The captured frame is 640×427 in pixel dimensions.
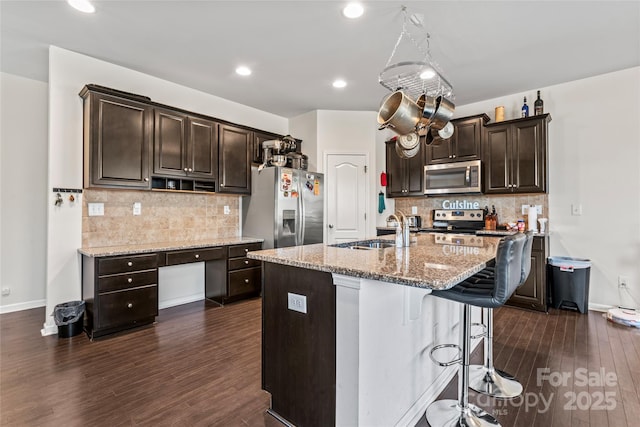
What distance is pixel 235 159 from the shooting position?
13.8ft

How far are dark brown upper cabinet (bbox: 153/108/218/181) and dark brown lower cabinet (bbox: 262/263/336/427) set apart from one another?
2.40 m

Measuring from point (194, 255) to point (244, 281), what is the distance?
0.75 m

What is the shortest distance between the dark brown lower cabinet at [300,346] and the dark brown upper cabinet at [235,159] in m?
2.60

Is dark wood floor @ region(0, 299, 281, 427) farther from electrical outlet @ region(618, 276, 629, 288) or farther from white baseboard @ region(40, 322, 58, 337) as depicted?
electrical outlet @ region(618, 276, 629, 288)

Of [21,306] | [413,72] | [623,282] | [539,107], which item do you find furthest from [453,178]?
[21,306]

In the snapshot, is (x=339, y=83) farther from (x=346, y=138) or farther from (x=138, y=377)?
(x=138, y=377)

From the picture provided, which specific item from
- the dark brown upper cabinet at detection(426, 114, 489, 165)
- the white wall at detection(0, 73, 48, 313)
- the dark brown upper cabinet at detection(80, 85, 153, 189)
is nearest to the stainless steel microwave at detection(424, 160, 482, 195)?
the dark brown upper cabinet at detection(426, 114, 489, 165)

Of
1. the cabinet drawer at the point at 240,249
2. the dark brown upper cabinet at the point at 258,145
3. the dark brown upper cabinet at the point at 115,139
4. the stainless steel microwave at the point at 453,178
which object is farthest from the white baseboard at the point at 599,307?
the dark brown upper cabinet at the point at 115,139

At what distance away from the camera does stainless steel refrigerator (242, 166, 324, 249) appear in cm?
409

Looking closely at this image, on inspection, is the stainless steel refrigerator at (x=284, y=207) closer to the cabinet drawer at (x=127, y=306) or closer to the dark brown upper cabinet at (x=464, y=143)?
the cabinet drawer at (x=127, y=306)

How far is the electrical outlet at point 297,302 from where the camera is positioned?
1.61 meters

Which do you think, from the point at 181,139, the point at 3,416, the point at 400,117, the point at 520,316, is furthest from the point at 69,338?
the point at 520,316

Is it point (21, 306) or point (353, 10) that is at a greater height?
point (353, 10)

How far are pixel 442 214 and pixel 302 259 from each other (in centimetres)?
368
